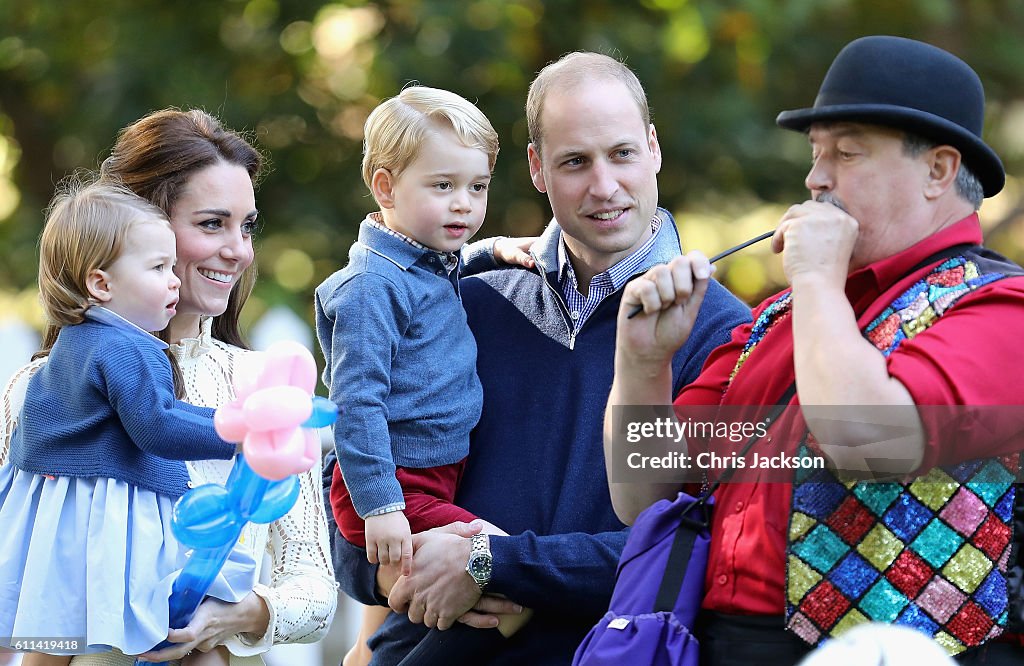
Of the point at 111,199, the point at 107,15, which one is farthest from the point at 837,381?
the point at 107,15

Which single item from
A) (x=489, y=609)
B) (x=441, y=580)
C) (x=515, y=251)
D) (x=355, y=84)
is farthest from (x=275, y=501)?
(x=355, y=84)

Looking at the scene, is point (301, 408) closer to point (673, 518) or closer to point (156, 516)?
point (156, 516)

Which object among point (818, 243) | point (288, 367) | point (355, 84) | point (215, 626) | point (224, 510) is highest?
point (355, 84)

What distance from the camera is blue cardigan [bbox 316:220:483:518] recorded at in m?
2.75

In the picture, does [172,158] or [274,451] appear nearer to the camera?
[274,451]

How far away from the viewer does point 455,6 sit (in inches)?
245

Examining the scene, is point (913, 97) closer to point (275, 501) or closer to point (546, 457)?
point (546, 457)

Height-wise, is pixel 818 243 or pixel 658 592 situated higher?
pixel 818 243

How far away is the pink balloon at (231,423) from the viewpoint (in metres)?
2.35

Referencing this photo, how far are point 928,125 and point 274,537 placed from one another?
1.56 meters

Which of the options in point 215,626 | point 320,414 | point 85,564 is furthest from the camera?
point 215,626

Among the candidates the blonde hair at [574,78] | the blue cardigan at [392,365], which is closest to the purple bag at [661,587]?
the blue cardigan at [392,365]

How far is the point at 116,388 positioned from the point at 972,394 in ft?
4.78

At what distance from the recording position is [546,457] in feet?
9.55
